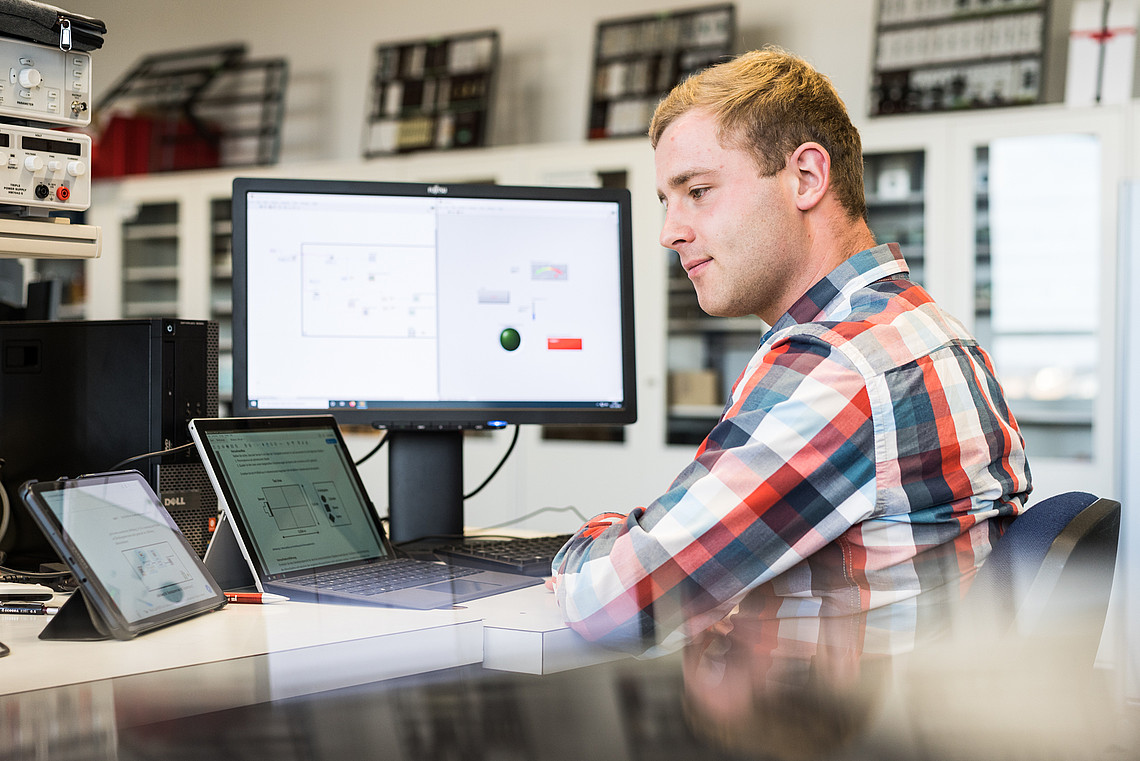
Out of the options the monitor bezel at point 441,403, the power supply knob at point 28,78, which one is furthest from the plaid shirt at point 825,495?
the power supply knob at point 28,78

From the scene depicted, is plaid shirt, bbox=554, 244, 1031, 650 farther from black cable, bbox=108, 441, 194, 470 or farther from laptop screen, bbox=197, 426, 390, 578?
black cable, bbox=108, 441, 194, 470

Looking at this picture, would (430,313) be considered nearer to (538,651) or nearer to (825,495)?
(825,495)

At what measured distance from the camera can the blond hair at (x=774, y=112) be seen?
3.41ft

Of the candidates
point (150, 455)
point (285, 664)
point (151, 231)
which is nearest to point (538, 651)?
point (285, 664)

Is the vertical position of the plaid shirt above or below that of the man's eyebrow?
below

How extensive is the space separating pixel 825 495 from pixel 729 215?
350mm

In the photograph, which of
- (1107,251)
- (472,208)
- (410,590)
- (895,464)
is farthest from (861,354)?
(1107,251)

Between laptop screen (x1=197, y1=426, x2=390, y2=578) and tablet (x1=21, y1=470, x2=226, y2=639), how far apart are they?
0.11 m

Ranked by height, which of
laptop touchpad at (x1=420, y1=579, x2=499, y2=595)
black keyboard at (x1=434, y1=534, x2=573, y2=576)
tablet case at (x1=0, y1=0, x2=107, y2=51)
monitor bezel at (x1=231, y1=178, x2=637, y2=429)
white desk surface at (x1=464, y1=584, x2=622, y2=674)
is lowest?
black keyboard at (x1=434, y1=534, x2=573, y2=576)

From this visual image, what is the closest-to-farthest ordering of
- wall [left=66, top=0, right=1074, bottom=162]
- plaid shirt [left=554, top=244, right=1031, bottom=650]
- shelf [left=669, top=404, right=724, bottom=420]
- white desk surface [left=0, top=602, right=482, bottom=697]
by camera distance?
white desk surface [left=0, top=602, right=482, bottom=697]
plaid shirt [left=554, top=244, right=1031, bottom=650]
shelf [left=669, top=404, right=724, bottom=420]
wall [left=66, top=0, right=1074, bottom=162]

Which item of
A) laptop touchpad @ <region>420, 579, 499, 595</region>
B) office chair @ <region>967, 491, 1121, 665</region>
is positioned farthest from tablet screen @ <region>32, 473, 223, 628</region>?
office chair @ <region>967, 491, 1121, 665</region>

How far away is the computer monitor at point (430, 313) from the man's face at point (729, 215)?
15.6 inches

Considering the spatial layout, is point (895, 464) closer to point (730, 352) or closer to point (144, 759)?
point (144, 759)

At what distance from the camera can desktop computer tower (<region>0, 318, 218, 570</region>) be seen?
1.26m
